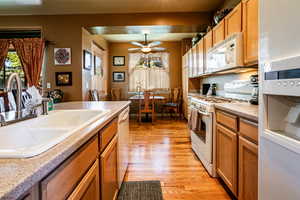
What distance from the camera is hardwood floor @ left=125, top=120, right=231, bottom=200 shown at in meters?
2.12

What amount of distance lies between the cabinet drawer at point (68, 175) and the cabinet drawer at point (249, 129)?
1113mm

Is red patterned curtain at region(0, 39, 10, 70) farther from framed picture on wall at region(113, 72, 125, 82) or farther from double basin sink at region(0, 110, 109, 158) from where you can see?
double basin sink at region(0, 110, 109, 158)

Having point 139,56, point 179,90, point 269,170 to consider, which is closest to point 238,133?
point 269,170

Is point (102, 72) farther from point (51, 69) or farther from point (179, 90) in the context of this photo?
point (179, 90)

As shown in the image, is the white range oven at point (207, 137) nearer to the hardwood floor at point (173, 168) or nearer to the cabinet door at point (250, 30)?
the hardwood floor at point (173, 168)

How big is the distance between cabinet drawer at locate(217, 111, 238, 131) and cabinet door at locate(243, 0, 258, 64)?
2.11 feet

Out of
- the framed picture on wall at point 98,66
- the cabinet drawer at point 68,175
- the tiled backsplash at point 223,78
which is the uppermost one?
the framed picture on wall at point 98,66

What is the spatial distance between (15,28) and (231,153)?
518cm

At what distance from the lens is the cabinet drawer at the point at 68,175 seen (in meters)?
0.66

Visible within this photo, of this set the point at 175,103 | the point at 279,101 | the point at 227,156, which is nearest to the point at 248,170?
the point at 227,156

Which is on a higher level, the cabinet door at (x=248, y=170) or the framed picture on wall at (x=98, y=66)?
the framed picture on wall at (x=98, y=66)

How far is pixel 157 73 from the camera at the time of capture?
7457mm

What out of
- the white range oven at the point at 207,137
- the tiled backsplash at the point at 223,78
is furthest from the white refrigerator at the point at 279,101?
the tiled backsplash at the point at 223,78

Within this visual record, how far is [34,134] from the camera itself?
4.09ft
